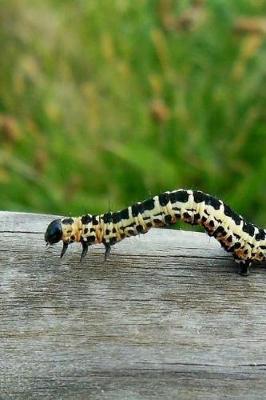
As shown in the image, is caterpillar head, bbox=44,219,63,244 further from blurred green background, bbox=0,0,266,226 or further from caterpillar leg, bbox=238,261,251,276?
blurred green background, bbox=0,0,266,226

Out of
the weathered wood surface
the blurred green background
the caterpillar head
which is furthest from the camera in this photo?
the blurred green background

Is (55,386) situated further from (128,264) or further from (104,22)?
(104,22)

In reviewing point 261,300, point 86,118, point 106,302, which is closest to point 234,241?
point 261,300

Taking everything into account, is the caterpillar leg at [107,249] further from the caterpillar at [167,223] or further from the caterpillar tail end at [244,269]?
the caterpillar tail end at [244,269]

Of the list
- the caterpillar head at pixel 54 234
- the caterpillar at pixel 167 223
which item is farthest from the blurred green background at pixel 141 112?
the caterpillar head at pixel 54 234

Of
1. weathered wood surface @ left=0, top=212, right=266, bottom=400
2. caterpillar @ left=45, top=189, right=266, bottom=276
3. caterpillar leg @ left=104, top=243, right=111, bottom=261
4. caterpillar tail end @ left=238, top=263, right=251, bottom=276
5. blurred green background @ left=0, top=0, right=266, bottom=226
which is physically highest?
blurred green background @ left=0, top=0, right=266, bottom=226

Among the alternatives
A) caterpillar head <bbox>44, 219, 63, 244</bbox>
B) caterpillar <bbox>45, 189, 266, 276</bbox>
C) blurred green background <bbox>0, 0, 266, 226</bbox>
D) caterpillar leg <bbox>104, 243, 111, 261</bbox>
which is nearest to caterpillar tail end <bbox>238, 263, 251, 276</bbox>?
caterpillar <bbox>45, 189, 266, 276</bbox>
